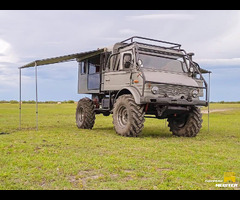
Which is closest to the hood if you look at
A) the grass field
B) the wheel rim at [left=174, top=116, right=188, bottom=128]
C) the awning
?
the wheel rim at [left=174, top=116, right=188, bottom=128]

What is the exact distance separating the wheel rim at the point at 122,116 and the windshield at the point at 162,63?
5.74 ft

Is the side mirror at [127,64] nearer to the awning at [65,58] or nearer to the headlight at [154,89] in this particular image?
the headlight at [154,89]

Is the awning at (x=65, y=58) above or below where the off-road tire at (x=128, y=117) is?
above

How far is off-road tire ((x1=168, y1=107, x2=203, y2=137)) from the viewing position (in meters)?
12.4

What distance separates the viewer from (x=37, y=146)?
927cm

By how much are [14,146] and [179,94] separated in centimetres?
579

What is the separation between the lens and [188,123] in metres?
12.6

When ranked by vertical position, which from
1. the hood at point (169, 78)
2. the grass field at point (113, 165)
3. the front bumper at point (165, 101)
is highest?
the hood at point (169, 78)

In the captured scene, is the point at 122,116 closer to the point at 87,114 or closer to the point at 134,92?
the point at 134,92

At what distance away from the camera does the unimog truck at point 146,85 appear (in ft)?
37.2

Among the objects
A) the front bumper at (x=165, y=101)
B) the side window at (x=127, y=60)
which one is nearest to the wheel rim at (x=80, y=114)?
the side window at (x=127, y=60)

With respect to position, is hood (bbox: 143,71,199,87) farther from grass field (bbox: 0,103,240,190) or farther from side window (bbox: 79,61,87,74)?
side window (bbox: 79,61,87,74)

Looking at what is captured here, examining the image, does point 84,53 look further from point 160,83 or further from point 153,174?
point 153,174
